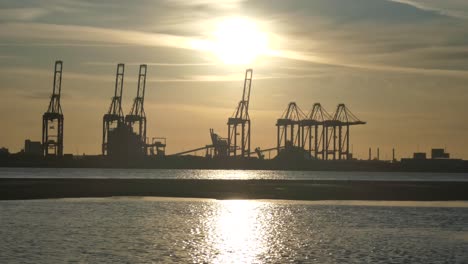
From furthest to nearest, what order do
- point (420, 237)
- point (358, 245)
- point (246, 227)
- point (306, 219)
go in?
point (306, 219), point (246, 227), point (420, 237), point (358, 245)

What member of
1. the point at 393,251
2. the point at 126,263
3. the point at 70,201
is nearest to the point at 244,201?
the point at 70,201

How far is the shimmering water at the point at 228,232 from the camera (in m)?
37.0

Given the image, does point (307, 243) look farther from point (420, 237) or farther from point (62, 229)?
point (62, 229)

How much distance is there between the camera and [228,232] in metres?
49.2

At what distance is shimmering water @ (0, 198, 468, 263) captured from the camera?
37031 mm

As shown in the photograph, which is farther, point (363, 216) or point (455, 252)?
point (363, 216)

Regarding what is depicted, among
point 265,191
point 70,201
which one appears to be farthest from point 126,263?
point 265,191

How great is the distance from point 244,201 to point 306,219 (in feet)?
69.8

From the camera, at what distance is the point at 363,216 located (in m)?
59.5

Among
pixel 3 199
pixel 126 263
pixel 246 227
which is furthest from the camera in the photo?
pixel 3 199

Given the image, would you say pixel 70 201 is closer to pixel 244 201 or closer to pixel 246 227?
pixel 244 201

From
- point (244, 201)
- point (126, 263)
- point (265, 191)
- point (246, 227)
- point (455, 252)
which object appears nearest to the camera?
point (126, 263)

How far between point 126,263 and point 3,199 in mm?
40933

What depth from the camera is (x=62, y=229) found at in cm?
4700
